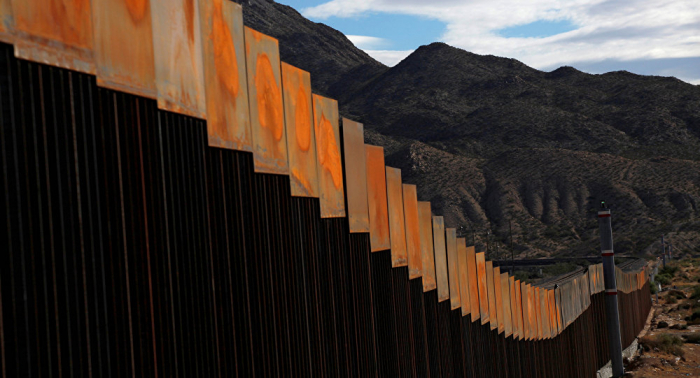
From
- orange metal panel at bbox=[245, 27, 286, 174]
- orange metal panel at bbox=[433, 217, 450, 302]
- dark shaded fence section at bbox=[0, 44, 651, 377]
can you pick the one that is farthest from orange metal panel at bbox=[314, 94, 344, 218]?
orange metal panel at bbox=[433, 217, 450, 302]

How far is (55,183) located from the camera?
2643 millimetres

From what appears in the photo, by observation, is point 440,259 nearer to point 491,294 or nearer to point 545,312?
point 491,294

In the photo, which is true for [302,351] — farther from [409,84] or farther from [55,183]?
[409,84]

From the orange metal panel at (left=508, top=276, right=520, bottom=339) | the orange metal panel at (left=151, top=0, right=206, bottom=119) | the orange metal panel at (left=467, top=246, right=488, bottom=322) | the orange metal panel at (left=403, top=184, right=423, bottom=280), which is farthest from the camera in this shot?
the orange metal panel at (left=508, top=276, right=520, bottom=339)

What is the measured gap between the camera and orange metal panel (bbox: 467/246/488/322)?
7.68 m

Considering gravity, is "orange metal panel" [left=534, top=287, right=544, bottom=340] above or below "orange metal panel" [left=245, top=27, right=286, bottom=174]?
below

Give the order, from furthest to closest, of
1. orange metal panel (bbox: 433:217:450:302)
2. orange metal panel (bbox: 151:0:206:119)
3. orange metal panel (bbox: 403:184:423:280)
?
orange metal panel (bbox: 433:217:450:302)
orange metal panel (bbox: 403:184:423:280)
orange metal panel (bbox: 151:0:206:119)

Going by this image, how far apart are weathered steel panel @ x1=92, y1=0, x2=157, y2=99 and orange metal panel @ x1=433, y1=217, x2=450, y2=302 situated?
4204 mm

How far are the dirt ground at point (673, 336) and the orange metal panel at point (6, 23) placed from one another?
16.0 m

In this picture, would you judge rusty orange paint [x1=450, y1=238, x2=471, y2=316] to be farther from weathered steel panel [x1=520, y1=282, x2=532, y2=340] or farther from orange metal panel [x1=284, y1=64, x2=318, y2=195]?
orange metal panel [x1=284, y1=64, x2=318, y2=195]

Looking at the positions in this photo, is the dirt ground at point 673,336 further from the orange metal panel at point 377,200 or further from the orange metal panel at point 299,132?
the orange metal panel at point 299,132

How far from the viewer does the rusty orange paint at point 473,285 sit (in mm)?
7680

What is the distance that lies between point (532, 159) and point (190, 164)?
73.4 m

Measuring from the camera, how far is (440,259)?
271 inches
